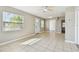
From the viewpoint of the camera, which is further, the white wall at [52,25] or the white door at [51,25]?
the white door at [51,25]

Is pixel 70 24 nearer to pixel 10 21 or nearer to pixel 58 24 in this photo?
pixel 10 21

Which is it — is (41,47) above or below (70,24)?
below

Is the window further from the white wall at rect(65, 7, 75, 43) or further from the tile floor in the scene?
the white wall at rect(65, 7, 75, 43)

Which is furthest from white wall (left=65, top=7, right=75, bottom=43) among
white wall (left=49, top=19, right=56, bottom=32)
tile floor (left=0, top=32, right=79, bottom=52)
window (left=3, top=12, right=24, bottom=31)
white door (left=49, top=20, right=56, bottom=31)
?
white door (left=49, top=20, right=56, bottom=31)

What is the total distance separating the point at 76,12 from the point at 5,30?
451 centimetres

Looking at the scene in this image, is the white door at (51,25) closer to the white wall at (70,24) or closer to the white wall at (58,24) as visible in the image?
the white wall at (58,24)

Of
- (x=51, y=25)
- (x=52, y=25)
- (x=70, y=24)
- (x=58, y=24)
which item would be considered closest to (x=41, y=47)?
(x=70, y=24)

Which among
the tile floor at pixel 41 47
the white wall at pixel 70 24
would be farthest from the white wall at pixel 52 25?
the tile floor at pixel 41 47

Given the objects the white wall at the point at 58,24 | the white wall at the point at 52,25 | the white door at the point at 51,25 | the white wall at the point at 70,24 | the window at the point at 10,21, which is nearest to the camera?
the window at the point at 10,21

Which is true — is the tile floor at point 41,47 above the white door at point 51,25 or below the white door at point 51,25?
below

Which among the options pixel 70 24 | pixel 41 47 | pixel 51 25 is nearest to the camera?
pixel 41 47
